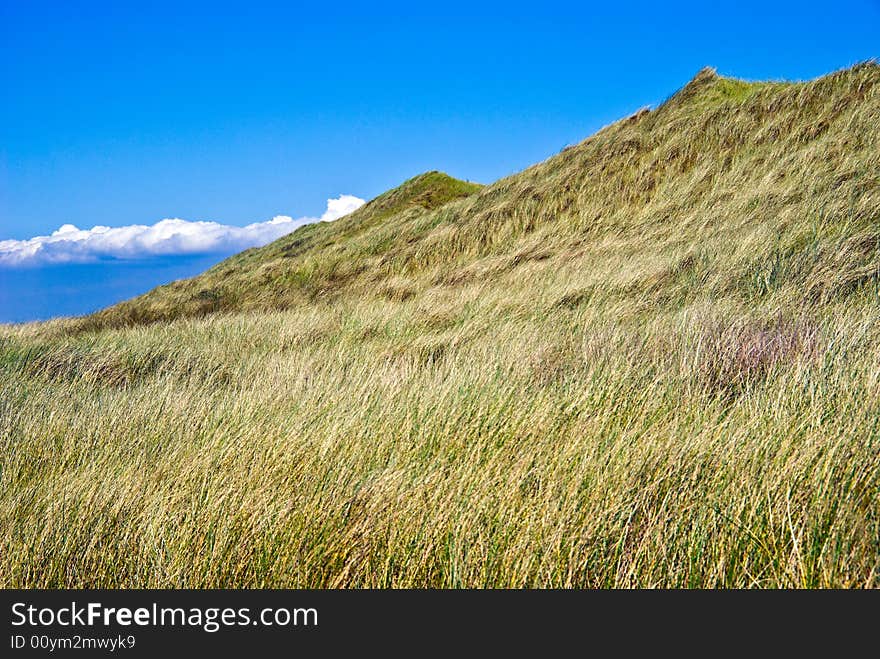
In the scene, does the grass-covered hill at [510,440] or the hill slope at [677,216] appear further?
the hill slope at [677,216]

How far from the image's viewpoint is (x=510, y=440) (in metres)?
→ 2.68

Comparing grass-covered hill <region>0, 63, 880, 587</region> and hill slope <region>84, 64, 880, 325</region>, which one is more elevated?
hill slope <region>84, 64, 880, 325</region>

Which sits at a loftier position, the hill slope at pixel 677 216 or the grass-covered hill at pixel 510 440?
the hill slope at pixel 677 216

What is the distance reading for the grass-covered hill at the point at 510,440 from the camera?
1858mm

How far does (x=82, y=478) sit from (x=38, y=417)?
56.9 inches

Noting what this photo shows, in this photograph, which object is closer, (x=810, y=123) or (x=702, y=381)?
(x=702, y=381)

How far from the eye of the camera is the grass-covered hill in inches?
73.2

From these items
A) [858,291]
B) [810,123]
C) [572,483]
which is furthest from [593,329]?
[810,123]

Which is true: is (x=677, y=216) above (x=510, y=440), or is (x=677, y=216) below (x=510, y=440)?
above

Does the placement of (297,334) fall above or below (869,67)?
below

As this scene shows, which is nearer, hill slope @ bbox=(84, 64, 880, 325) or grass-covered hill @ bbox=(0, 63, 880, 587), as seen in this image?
grass-covered hill @ bbox=(0, 63, 880, 587)

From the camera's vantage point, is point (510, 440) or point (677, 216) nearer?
point (510, 440)

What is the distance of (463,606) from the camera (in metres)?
1.68

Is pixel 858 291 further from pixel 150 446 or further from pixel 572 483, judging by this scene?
pixel 150 446
